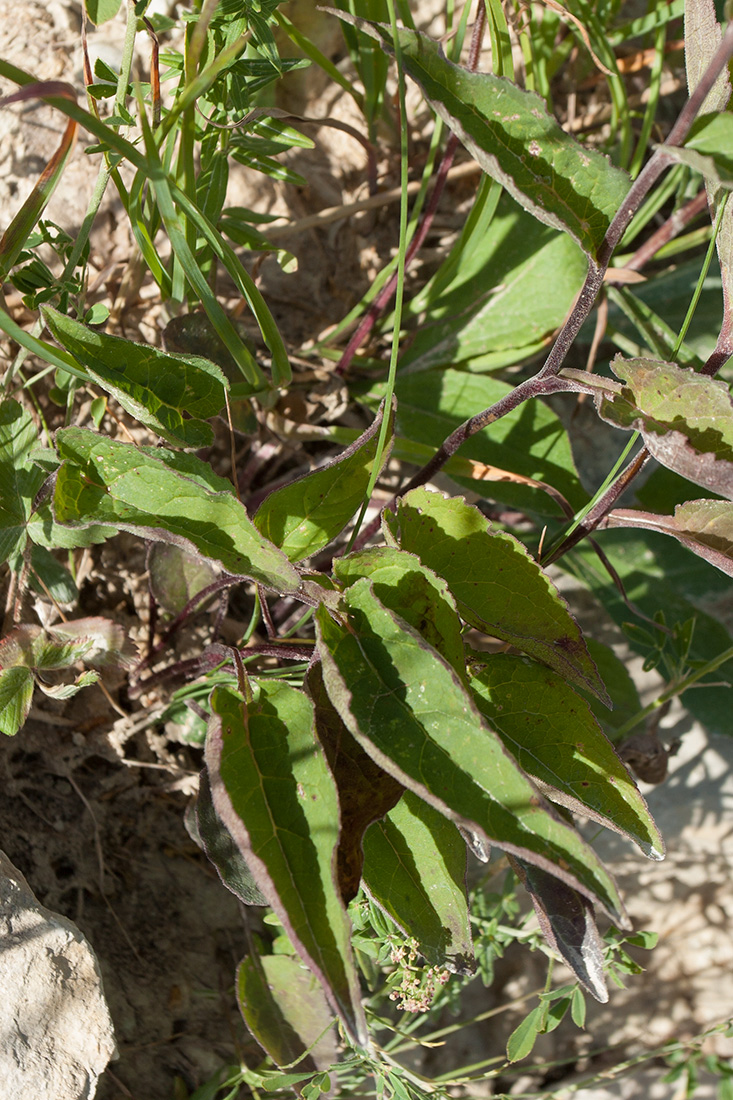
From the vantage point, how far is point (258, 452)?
1507 mm

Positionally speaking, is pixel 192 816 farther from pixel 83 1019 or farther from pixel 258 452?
pixel 258 452

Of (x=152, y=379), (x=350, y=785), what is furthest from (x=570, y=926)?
(x=152, y=379)

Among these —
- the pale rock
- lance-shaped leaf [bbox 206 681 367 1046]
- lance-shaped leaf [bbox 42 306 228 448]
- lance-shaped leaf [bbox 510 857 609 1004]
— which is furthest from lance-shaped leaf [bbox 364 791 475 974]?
lance-shaped leaf [bbox 42 306 228 448]

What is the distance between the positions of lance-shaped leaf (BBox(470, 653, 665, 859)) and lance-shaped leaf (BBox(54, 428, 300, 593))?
295 millimetres

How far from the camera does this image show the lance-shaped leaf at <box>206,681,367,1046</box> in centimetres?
77

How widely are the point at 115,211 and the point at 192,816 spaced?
3.62 ft

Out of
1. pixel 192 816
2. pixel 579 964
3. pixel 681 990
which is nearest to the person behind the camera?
pixel 579 964

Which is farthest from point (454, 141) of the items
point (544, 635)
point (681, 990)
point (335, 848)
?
point (681, 990)

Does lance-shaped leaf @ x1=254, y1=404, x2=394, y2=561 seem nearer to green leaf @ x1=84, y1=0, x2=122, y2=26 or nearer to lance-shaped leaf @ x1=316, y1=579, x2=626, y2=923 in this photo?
lance-shaped leaf @ x1=316, y1=579, x2=626, y2=923

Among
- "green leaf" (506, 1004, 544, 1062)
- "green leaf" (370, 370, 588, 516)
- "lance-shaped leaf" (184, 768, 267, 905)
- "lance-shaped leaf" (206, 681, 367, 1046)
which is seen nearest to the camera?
"lance-shaped leaf" (206, 681, 367, 1046)

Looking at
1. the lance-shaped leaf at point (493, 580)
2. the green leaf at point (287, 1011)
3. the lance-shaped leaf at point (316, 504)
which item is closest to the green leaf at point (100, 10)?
the lance-shaped leaf at point (316, 504)

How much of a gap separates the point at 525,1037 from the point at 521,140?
4.12 feet

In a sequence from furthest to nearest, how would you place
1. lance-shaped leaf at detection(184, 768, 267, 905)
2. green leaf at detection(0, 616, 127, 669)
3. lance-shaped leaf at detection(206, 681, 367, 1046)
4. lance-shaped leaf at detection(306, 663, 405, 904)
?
green leaf at detection(0, 616, 127, 669) < lance-shaped leaf at detection(184, 768, 267, 905) < lance-shaped leaf at detection(306, 663, 405, 904) < lance-shaped leaf at detection(206, 681, 367, 1046)

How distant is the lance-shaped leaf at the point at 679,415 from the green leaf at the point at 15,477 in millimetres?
782
